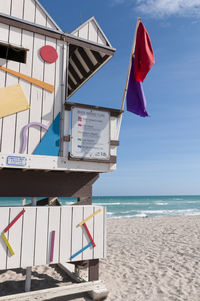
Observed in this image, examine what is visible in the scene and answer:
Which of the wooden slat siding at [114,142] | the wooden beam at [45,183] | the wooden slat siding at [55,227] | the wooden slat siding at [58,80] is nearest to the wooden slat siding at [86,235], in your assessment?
the wooden beam at [45,183]

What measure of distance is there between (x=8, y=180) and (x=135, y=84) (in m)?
3.38

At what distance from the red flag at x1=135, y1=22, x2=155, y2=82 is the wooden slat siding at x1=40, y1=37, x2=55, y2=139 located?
1.86 m

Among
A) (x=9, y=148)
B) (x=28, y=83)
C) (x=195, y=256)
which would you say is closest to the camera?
(x=9, y=148)

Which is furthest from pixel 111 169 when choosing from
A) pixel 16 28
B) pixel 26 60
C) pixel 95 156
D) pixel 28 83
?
pixel 16 28

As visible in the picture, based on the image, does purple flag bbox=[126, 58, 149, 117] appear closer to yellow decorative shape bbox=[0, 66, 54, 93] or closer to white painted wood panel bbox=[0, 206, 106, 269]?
yellow decorative shape bbox=[0, 66, 54, 93]

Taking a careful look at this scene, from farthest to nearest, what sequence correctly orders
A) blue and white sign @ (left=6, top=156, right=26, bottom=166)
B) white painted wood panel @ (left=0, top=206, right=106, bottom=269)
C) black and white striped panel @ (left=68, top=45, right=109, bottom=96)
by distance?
black and white striped panel @ (left=68, top=45, right=109, bottom=96) → blue and white sign @ (left=6, top=156, right=26, bottom=166) → white painted wood panel @ (left=0, top=206, right=106, bottom=269)

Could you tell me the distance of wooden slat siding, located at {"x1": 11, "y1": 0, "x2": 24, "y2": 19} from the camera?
5.10m

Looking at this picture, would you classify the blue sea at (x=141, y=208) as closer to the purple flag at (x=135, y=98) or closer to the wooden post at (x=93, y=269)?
the wooden post at (x=93, y=269)

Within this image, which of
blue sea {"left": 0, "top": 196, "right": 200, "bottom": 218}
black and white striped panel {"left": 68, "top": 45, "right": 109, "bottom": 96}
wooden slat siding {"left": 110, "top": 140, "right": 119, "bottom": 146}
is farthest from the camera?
blue sea {"left": 0, "top": 196, "right": 200, "bottom": 218}

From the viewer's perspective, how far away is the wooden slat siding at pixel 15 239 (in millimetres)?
4320

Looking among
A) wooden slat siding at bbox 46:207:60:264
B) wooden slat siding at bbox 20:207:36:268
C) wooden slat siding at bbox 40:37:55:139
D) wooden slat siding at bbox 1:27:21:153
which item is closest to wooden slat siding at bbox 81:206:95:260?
wooden slat siding at bbox 46:207:60:264

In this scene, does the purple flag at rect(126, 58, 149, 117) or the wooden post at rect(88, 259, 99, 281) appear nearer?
the wooden post at rect(88, 259, 99, 281)

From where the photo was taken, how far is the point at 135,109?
575cm

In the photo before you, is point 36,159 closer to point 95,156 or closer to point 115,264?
point 95,156
